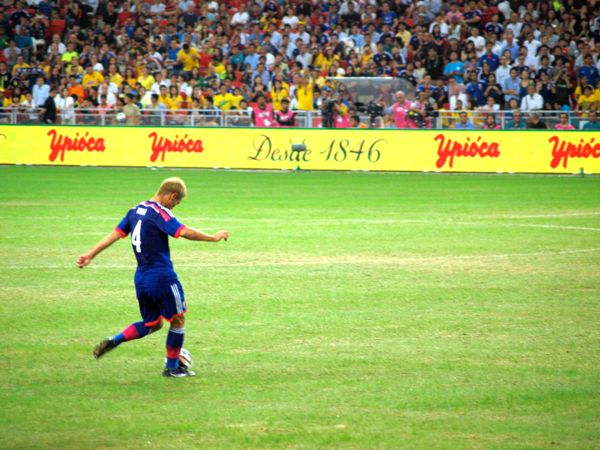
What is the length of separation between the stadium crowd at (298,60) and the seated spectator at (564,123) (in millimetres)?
41

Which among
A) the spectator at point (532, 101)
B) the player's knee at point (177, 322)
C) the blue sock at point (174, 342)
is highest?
the spectator at point (532, 101)

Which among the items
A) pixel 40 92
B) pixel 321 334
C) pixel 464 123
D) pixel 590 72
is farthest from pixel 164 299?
pixel 40 92

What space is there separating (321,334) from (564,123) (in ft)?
68.1

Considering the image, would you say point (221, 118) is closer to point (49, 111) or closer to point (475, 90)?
point (49, 111)

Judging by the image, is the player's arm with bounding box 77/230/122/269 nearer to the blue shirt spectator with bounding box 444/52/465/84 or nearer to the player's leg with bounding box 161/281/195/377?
the player's leg with bounding box 161/281/195/377

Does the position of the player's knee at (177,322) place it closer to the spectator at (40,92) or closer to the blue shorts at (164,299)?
the blue shorts at (164,299)

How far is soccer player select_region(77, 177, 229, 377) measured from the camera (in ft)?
27.1

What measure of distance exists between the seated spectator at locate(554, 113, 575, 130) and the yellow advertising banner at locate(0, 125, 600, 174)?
204 mm

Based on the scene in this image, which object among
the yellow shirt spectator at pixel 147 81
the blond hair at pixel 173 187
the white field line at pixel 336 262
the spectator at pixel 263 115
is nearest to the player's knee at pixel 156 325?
the blond hair at pixel 173 187

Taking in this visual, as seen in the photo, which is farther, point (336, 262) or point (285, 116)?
point (285, 116)

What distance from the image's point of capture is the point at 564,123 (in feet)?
95.5

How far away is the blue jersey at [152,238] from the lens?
828 centimetres

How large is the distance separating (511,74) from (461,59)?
252cm

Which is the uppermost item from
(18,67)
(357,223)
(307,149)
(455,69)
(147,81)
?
(455,69)
